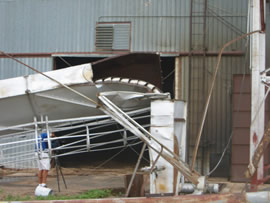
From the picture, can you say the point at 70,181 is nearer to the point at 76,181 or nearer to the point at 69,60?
the point at 76,181

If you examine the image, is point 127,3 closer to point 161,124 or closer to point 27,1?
point 27,1

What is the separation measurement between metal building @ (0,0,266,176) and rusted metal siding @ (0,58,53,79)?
0.13ft

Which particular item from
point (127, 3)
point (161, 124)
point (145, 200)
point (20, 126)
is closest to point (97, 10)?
point (127, 3)

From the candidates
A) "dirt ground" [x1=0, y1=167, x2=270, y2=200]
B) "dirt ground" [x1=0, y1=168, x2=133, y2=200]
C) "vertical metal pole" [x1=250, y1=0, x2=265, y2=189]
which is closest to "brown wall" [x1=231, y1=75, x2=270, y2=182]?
"dirt ground" [x1=0, y1=167, x2=270, y2=200]

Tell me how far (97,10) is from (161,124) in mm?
8567

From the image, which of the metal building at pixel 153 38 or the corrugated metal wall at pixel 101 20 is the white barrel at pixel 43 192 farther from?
the corrugated metal wall at pixel 101 20

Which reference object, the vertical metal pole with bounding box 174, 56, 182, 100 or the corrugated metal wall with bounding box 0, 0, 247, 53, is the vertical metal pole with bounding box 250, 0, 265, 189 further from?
the vertical metal pole with bounding box 174, 56, 182, 100

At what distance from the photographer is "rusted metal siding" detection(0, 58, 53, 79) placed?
17859 mm

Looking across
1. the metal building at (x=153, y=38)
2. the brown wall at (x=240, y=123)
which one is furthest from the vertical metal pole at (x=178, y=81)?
the brown wall at (x=240, y=123)

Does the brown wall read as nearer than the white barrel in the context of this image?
No

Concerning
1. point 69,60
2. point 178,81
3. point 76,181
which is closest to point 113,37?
point 69,60

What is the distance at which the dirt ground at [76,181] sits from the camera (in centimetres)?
1293

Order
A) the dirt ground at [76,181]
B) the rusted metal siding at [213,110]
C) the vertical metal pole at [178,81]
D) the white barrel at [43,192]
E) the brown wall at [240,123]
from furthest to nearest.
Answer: the vertical metal pole at [178,81], the rusted metal siding at [213,110], the brown wall at [240,123], the dirt ground at [76,181], the white barrel at [43,192]

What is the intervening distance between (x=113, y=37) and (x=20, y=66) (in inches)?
152
